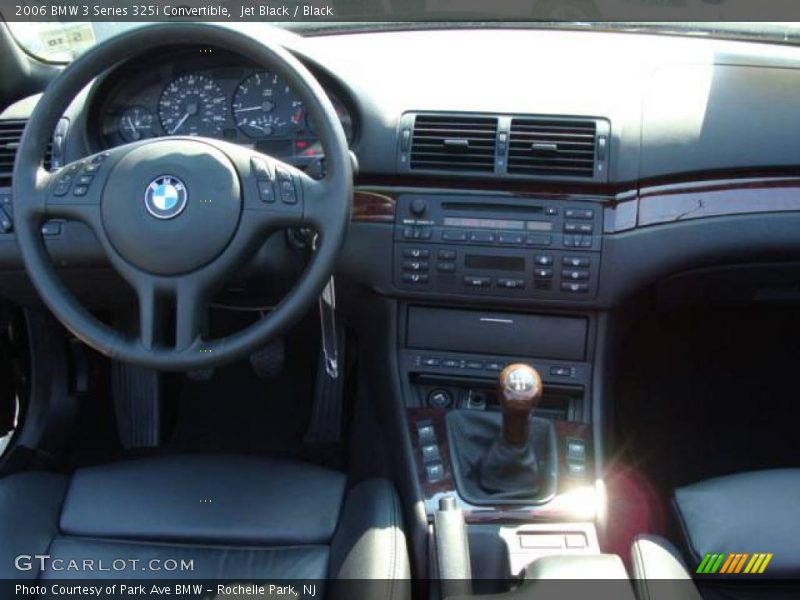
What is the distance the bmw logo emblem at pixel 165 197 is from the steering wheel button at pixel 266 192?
130 millimetres

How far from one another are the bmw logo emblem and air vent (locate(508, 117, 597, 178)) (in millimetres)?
766

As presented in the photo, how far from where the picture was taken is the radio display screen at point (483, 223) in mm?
2105

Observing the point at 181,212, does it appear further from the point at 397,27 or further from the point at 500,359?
the point at 397,27

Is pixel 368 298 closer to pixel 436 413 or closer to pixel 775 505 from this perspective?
pixel 436 413

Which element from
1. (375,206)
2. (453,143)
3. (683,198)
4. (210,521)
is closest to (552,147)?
(453,143)

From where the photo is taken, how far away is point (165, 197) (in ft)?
5.46

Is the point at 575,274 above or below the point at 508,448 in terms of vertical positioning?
above

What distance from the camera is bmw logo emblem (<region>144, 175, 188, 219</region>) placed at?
1.65 m

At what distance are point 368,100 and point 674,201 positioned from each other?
28.2 inches

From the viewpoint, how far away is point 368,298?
230cm

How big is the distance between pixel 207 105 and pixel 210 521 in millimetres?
945

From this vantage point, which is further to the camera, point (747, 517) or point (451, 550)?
point (451, 550)

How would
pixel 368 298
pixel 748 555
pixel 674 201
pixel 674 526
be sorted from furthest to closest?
pixel 368 298
pixel 674 201
pixel 674 526
pixel 748 555

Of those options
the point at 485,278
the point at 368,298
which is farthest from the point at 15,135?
the point at 485,278
